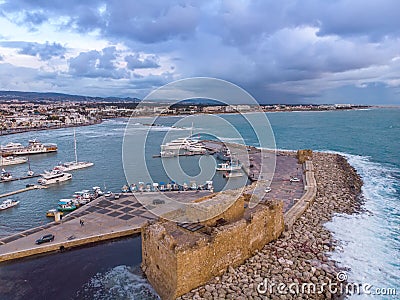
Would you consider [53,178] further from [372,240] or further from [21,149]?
[372,240]

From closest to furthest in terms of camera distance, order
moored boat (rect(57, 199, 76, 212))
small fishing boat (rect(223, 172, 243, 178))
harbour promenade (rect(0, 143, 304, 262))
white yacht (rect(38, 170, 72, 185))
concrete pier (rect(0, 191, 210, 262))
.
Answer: concrete pier (rect(0, 191, 210, 262)) < harbour promenade (rect(0, 143, 304, 262)) < moored boat (rect(57, 199, 76, 212)) < white yacht (rect(38, 170, 72, 185)) < small fishing boat (rect(223, 172, 243, 178))

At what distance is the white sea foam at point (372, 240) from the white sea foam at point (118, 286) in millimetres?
8976

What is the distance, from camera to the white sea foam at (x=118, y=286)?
1304 cm

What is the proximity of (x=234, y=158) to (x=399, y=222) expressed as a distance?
1022 inches

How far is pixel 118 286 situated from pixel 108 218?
309 inches

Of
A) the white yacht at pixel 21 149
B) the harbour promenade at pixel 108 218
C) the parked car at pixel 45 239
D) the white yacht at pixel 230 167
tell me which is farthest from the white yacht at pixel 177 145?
the parked car at pixel 45 239

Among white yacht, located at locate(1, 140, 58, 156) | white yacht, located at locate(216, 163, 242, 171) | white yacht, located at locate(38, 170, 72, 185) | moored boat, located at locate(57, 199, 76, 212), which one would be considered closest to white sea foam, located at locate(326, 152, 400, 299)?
white yacht, located at locate(216, 163, 242, 171)

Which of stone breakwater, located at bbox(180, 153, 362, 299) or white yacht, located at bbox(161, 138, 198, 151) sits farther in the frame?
white yacht, located at bbox(161, 138, 198, 151)

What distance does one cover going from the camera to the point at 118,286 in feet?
45.3

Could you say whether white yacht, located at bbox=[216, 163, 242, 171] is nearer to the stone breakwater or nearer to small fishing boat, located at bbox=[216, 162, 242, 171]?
small fishing boat, located at bbox=[216, 162, 242, 171]

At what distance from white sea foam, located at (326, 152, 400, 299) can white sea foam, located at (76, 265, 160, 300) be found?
8.98m

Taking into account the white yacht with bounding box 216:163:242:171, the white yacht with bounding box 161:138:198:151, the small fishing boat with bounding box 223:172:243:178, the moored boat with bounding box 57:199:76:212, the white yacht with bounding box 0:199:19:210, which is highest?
the white yacht with bounding box 161:138:198:151

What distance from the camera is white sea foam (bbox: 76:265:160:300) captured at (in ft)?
42.8

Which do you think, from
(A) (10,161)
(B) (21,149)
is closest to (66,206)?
(A) (10,161)
